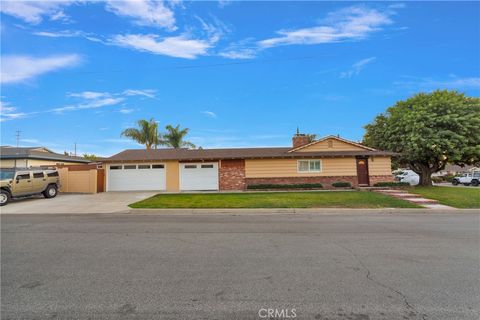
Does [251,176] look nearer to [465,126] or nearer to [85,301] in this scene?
[465,126]

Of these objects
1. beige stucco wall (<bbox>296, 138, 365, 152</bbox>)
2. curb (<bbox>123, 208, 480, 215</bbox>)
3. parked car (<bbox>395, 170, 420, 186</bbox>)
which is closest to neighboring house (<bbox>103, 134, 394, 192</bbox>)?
beige stucco wall (<bbox>296, 138, 365, 152</bbox>)

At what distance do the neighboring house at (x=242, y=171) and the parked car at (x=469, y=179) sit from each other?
1748cm

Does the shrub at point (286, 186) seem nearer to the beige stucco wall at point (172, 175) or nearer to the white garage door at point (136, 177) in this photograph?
the beige stucco wall at point (172, 175)

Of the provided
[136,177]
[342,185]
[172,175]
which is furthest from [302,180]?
[136,177]

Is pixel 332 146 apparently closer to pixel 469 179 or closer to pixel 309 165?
pixel 309 165

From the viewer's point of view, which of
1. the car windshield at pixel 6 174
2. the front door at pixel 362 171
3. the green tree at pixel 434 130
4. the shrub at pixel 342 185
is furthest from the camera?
the front door at pixel 362 171

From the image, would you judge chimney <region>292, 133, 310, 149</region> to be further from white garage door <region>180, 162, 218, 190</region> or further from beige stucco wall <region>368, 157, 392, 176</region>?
white garage door <region>180, 162, 218, 190</region>

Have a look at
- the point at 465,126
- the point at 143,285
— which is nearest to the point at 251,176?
the point at 465,126

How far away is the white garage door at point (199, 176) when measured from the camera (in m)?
21.9

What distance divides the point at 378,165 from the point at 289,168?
7.04 m

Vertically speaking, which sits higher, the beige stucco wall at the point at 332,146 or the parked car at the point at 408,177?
the beige stucco wall at the point at 332,146

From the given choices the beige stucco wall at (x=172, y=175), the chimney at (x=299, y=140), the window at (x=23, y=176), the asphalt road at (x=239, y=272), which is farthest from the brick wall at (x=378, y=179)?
the window at (x=23, y=176)

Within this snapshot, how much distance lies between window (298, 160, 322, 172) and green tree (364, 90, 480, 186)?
6.66 m

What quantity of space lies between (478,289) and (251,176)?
1835 cm
